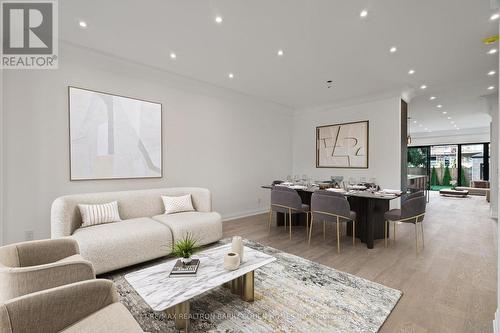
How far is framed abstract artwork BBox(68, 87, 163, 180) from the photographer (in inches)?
127

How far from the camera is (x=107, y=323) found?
3.80ft

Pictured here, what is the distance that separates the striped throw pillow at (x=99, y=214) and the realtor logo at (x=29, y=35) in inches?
79.9

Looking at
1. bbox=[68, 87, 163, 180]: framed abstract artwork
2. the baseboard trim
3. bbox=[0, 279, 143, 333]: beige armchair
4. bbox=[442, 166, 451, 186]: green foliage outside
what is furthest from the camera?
bbox=[442, 166, 451, 186]: green foliage outside

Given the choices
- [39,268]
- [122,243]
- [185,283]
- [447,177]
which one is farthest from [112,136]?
[447,177]

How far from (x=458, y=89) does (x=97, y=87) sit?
7185 millimetres

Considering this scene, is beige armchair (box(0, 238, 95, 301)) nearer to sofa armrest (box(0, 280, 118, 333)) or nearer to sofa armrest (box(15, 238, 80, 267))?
sofa armrest (box(15, 238, 80, 267))

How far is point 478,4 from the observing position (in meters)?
2.33

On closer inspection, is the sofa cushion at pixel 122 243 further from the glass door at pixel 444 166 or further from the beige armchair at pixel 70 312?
the glass door at pixel 444 166

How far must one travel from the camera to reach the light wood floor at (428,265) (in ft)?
6.07

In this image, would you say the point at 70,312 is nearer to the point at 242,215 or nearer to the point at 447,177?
the point at 242,215

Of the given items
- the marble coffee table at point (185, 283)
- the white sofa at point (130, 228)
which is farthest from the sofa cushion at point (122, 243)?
the marble coffee table at point (185, 283)

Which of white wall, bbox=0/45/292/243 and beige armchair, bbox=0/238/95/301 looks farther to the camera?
white wall, bbox=0/45/292/243

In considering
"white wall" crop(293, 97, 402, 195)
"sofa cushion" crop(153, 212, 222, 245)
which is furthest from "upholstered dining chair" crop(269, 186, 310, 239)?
"white wall" crop(293, 97, 402, 195)

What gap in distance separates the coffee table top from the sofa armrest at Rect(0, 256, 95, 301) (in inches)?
14.3
